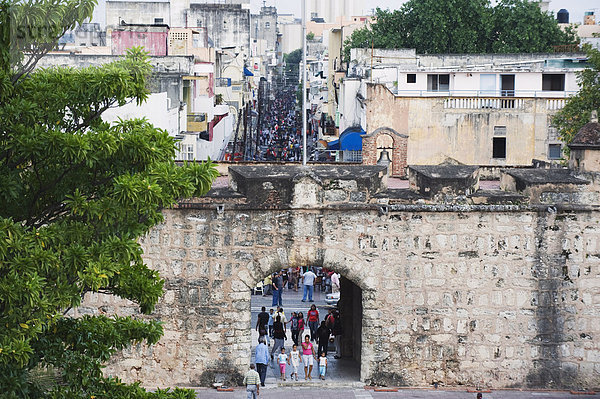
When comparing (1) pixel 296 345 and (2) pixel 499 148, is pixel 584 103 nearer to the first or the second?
(2) pixel 499 148

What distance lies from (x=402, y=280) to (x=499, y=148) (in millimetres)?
18473

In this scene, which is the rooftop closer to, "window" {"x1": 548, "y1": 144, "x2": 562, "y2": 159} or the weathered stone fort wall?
the weathered stone fort wall

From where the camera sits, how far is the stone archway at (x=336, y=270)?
1953 cm

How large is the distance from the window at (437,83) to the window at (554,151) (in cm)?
706

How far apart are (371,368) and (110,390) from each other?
814cm

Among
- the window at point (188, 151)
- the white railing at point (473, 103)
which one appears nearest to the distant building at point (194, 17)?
the window at point (188, 151)

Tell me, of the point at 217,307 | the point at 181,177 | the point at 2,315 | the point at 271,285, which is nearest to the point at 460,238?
the point at 217,307

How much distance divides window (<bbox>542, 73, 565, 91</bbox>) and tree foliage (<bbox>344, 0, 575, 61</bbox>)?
2399 centimetres

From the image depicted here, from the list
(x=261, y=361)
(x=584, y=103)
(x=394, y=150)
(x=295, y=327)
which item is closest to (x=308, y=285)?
(x=394, y=150)

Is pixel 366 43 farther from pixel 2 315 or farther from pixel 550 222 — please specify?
pixel 2 315

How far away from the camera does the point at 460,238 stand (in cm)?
1969

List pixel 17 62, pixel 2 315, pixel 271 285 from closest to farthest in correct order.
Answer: pixel 2 315, pixel 17 62, pixel 271 285

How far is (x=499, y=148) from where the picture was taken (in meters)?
37.2

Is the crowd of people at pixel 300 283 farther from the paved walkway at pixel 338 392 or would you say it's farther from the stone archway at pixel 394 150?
the paved walkway at pixel 338 392
